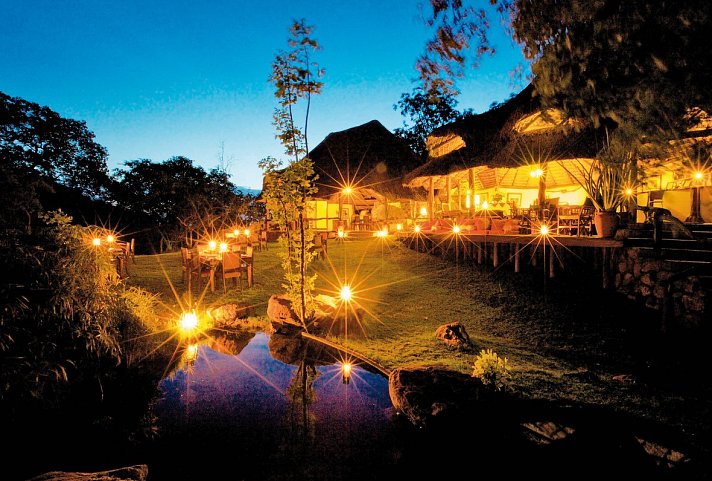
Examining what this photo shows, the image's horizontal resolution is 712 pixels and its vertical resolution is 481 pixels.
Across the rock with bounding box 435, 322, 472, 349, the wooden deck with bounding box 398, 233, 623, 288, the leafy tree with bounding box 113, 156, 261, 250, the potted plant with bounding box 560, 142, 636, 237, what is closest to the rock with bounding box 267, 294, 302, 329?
the rock with bounding box 435, 322, 472, 349

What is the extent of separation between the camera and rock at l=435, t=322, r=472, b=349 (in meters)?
6.21

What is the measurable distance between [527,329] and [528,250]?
109 inches

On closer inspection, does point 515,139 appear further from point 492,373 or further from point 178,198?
point 178,198

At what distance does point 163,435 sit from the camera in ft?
13.9

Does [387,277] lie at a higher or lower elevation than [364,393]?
higher

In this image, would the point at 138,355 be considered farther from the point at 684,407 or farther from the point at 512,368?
the point at 684,407

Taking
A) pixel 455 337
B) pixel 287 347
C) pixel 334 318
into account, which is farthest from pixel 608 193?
pixel 287 347

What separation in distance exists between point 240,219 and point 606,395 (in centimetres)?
2326

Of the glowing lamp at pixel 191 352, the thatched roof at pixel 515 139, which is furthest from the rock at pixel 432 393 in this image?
the thatched roof at pixel 515 139

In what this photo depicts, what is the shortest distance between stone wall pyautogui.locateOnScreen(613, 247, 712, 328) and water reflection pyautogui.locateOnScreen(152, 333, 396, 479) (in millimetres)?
4993

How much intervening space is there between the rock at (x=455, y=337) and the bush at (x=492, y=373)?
1236 mm

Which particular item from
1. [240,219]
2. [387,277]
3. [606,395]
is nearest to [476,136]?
[387,277]

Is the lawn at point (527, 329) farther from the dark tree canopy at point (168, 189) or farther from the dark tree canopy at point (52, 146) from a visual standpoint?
the dark tree canopy at point (52, 146)

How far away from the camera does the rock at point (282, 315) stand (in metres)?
7.45
